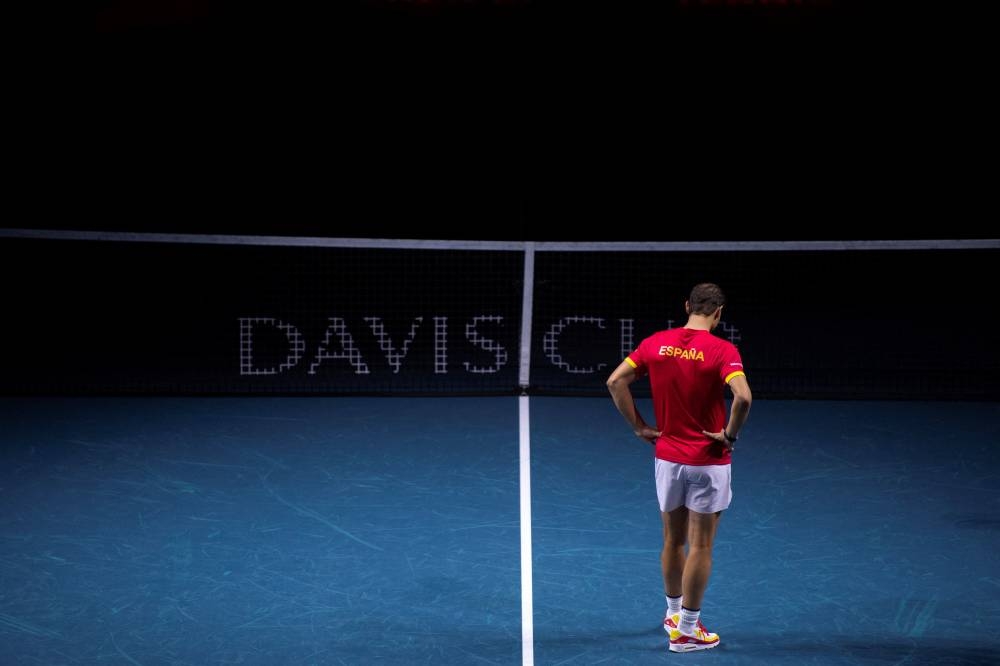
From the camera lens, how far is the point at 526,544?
29.0 feet

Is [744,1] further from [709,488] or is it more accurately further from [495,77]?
[709,488]

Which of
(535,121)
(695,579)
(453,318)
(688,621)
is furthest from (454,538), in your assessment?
(535,121)

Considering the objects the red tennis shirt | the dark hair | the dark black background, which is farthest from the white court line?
the dark black background

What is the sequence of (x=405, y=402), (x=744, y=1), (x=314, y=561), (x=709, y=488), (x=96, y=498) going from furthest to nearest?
(x=744, y=1)
(x=405, y=402)
(x=96, y=498)
(x=314, y=561)
(x=709, y=488)

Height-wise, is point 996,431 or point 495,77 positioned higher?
point 495,77

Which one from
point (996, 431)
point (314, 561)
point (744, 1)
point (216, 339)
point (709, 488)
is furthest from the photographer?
point (744, 1)

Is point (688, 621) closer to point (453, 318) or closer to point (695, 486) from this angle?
point (695, 486)

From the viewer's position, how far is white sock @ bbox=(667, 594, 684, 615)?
705cm

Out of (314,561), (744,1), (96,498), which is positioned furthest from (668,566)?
(744,1)

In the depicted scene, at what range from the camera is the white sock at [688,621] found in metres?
6.89

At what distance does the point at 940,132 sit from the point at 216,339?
1303 cm

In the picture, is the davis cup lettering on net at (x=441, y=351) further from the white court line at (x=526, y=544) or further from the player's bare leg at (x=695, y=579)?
the player's bare leg at (x=695, y=579)

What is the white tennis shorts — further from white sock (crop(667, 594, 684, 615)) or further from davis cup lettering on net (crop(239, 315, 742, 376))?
davis cup lettering on net (crop(239, 315, 742, 376))

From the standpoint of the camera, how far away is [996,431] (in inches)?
480
